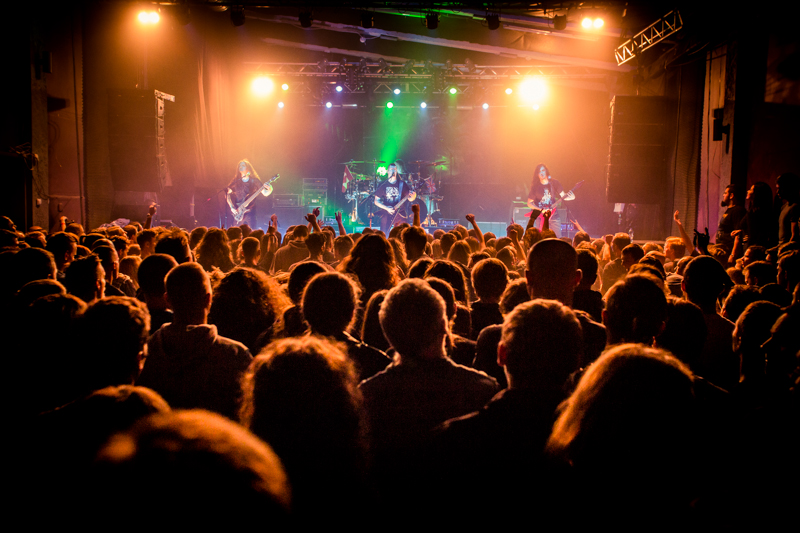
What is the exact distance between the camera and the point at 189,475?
0.65 meters

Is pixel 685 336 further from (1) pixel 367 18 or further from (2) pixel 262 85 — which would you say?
(2) pixel 262 85

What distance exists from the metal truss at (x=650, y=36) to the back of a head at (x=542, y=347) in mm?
8971

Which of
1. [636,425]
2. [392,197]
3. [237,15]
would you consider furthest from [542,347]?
[392,197]

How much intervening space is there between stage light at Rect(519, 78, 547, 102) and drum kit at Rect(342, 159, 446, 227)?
3.74m

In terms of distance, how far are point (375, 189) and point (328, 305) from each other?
57.1ft

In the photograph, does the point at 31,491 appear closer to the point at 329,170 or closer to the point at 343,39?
the point at 343,39

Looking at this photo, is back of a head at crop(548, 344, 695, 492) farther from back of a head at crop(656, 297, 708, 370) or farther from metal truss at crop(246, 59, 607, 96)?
metal truss at crop(246, 59, 607, 96)

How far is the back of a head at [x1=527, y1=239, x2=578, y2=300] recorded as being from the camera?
2.98 metres

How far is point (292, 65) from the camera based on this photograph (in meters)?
16.8

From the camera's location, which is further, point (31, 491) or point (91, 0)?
point (91, 0)

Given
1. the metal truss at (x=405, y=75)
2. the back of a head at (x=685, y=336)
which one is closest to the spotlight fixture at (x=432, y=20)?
the metal truss at (x=405, y=75)


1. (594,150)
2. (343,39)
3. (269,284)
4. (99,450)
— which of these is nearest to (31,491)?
(99,450)

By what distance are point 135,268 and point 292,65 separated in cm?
1362

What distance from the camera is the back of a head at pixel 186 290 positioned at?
2.41 m
